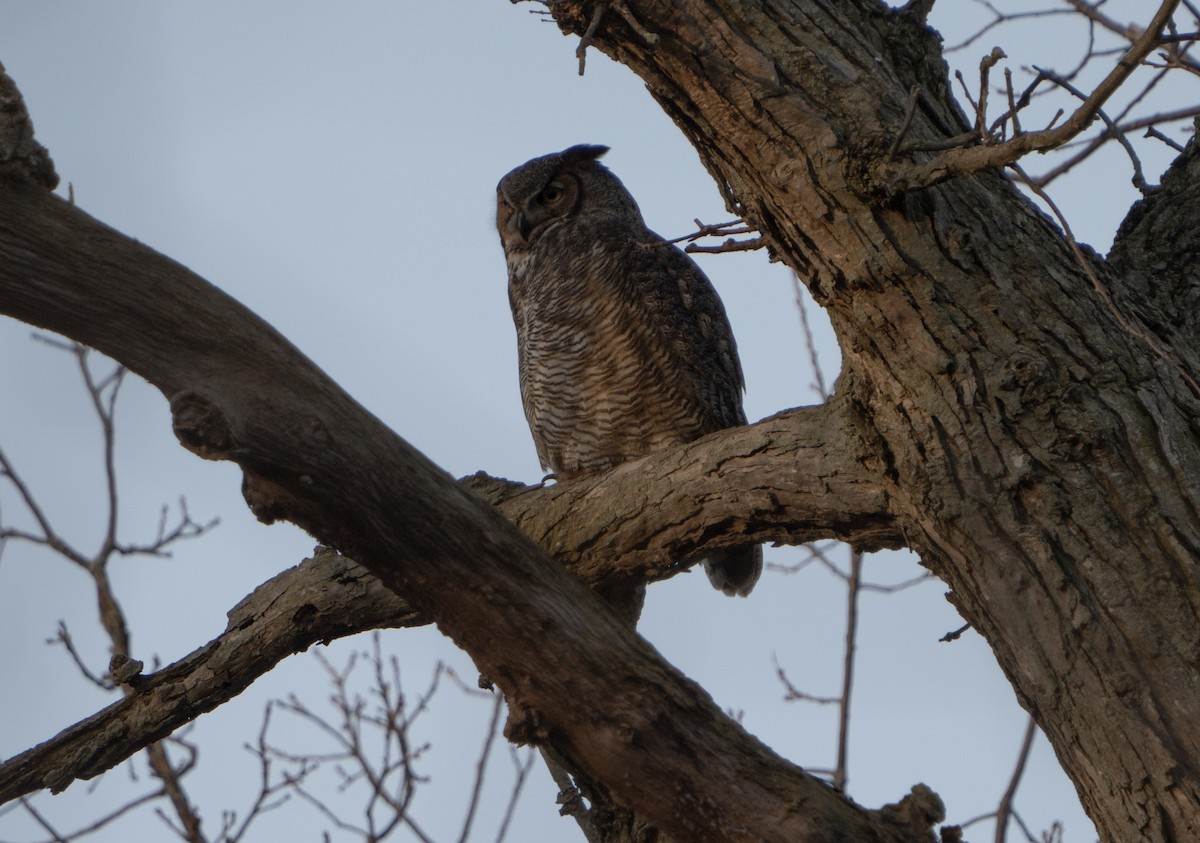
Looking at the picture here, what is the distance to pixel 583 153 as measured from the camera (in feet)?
17.7

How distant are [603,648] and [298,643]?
1150 millimetres

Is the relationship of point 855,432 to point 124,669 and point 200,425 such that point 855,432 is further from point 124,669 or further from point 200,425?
point 124,669

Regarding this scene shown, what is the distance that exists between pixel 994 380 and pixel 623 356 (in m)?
2.12

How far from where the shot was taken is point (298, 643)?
3088mm

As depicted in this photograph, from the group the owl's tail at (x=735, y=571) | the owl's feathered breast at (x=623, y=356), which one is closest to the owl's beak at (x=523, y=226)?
the owl's feathered breast at (x=623, y=356)

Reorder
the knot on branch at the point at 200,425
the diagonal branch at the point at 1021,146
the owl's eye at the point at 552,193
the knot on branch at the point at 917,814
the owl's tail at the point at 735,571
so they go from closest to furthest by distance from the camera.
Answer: the diagonal branch at the point at 1021,146, the knot on branch at the point at 200,425, the knot on branch at the point at 917,814, the owl's tail at the point at 735,571, the owl's eye at the point at 552,193

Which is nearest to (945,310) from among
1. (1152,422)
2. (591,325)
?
(1152,422)

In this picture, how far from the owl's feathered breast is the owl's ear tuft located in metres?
0.89

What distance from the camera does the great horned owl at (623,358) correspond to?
4203mm

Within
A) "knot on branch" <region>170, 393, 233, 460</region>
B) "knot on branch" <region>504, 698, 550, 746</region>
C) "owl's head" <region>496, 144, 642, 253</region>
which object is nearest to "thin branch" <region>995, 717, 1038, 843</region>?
"knot on branch" <region>504, 698, 550, 746</region>

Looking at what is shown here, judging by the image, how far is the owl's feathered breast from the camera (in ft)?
13.8

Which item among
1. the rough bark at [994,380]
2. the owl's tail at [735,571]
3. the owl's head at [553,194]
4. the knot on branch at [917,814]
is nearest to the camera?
the rough bark at [994,380]

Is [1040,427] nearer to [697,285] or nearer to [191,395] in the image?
[191,395]

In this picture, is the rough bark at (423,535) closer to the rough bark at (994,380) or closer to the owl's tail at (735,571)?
the rough bark at (994,380)
